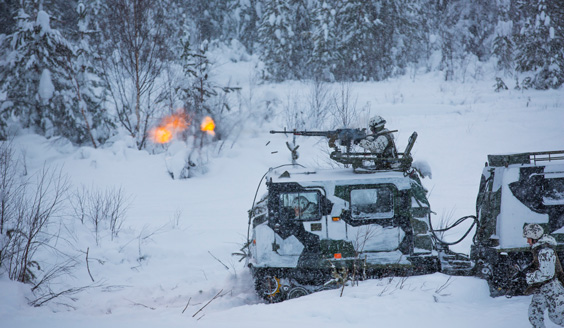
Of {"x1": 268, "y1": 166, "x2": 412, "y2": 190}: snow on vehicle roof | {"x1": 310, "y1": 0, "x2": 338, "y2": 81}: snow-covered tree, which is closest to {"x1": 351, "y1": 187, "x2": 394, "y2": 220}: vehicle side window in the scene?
{"x1": 268, "y1": 166, "x2": 412, "y2": 190}: snow on vehicle roof

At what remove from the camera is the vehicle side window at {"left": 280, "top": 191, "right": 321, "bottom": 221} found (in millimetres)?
6910

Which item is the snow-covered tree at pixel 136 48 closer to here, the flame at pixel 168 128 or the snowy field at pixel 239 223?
the flame at pixel 168 128

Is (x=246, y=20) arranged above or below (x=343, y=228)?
above

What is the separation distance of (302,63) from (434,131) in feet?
51.3

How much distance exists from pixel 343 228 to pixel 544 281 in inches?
115

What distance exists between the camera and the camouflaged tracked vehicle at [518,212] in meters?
6.10

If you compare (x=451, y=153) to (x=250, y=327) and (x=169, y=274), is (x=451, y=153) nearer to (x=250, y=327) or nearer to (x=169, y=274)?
(x=169, y=274)

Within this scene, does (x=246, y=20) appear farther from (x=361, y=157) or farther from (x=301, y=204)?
(x=301, y=204)

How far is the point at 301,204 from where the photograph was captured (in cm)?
694

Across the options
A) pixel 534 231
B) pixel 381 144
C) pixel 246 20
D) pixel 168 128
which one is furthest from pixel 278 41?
pixel 534 231

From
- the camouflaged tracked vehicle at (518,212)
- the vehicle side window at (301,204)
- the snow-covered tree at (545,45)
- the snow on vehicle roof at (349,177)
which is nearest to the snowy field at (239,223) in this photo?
the camouflaged tracked vehicle at (518,212)

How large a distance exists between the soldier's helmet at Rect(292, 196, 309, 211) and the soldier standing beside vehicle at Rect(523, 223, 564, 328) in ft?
10.7

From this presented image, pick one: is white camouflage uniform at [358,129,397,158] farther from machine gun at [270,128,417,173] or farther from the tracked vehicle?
the tracked vehicle

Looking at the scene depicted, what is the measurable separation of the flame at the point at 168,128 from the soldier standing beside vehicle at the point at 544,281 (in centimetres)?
1449
